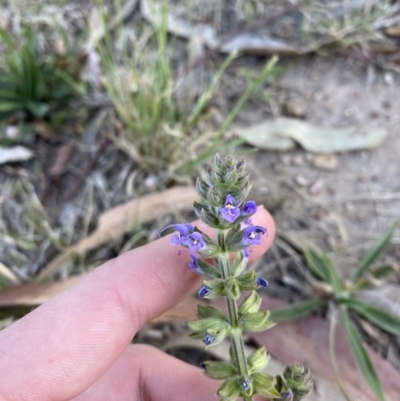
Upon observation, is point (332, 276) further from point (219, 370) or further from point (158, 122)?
point (158, 122)

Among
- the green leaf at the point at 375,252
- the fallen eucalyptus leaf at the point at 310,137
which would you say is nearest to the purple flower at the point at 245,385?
the green leaf at the point at 375,252

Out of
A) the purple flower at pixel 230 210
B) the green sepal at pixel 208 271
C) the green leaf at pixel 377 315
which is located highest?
the purple flower at pixel 230 210

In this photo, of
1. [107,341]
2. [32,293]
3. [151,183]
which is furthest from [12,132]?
[107,341]

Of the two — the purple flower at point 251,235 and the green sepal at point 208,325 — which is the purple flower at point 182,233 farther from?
the green sepal at point 208,325

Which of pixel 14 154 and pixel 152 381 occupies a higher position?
pixel 14 154

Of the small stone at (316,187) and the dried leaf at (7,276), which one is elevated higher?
the small stone at (316,187)

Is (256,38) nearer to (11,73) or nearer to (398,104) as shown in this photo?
(398,104)

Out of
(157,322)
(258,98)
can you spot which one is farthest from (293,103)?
(157,322)
